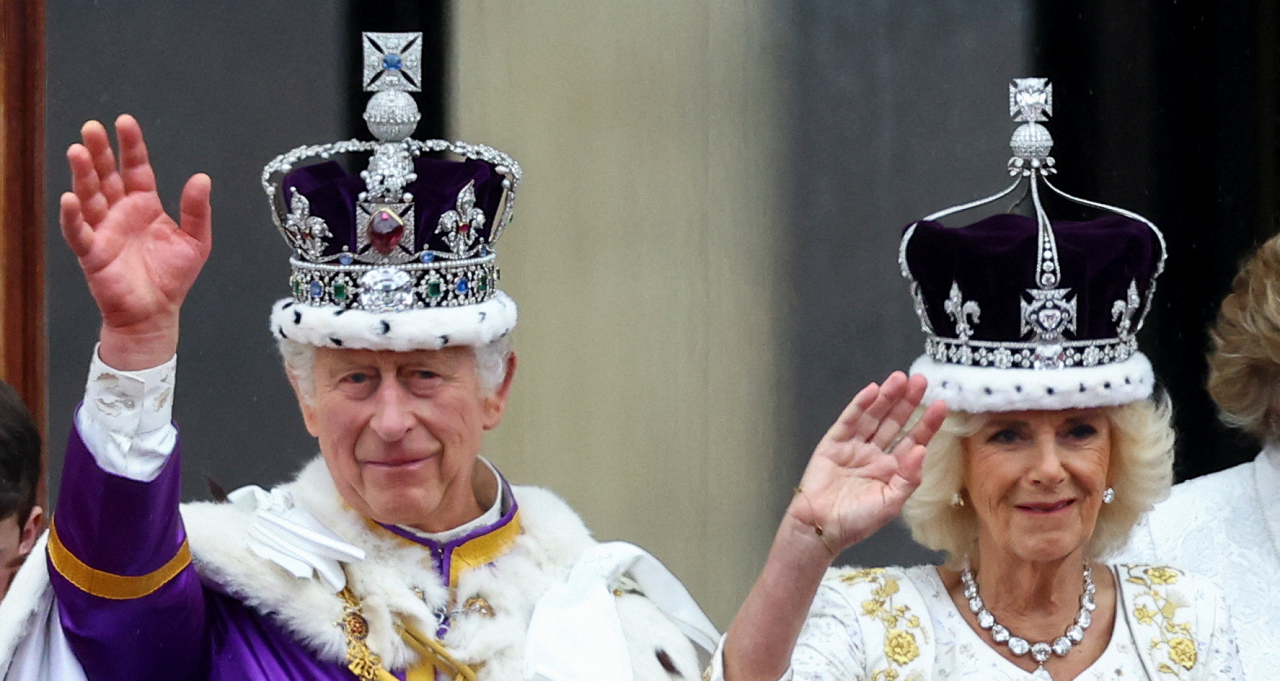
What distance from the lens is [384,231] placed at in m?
3.46

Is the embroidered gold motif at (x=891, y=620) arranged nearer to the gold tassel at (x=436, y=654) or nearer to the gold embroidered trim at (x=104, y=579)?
the gold tassel at (x=436, y=654)

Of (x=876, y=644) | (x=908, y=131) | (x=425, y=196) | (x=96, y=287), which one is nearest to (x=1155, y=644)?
(x=876, y=644)

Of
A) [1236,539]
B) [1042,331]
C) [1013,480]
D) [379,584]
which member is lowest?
[1236,539]

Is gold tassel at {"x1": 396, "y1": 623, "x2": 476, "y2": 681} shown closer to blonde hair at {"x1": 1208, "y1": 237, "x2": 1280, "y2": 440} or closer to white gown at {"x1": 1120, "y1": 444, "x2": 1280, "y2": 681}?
white gown at {"x1": 1120, "y1": 444, "x2": 1280, "y2": 681}

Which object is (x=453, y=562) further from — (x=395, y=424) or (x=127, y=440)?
(x=127, y=440)

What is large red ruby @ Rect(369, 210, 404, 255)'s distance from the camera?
3459mm

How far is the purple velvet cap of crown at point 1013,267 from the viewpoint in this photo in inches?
133

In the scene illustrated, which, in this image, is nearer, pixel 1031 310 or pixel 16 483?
pixel 1031 310

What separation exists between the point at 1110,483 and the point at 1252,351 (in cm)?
76

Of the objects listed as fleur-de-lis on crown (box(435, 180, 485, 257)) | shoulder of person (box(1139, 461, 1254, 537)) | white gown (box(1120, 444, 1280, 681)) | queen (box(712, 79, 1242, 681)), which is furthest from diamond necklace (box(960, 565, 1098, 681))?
fleur-de-lis on crown (box(435, 180, 485, 257))

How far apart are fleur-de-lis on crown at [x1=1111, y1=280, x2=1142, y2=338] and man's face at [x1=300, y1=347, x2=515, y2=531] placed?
1.06 m

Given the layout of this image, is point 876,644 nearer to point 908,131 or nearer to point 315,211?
point 315,211

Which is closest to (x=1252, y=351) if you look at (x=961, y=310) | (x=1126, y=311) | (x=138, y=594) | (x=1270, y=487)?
(x=1270, y=487)

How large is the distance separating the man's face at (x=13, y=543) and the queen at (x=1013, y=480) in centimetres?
124
